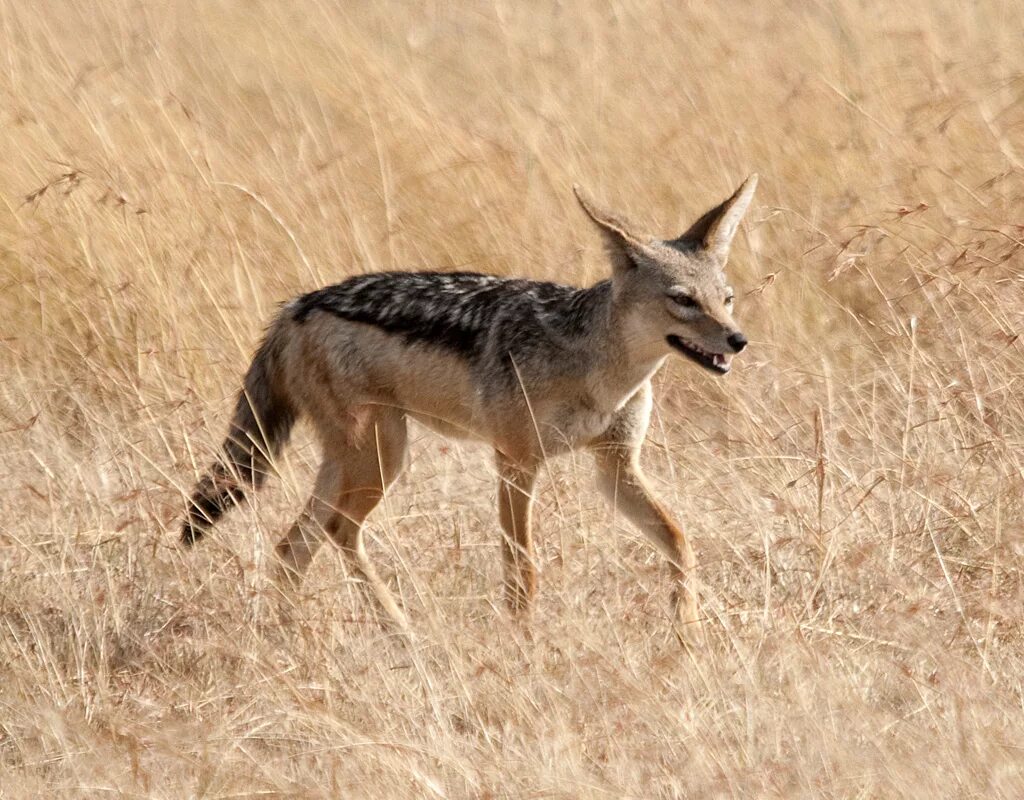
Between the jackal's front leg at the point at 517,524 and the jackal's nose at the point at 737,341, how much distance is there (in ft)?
2.52

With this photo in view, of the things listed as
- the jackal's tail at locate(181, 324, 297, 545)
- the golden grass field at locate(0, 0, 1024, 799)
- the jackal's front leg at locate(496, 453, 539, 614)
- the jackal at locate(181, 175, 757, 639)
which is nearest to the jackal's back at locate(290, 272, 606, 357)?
the jackal at locate(181, 175, 757, 639)

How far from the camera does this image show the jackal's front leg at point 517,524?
15.4 feet

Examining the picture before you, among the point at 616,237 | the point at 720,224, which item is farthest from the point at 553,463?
the point at 720,224

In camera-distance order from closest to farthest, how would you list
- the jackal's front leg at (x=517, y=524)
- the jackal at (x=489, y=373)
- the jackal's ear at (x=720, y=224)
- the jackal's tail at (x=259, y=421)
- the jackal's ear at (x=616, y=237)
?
1. the jackal's front leg at (x=517, y=524)
2. the jackal at (x=489, y=373)
3. the jackal's ear at (x=616, y=237)
4. the jackal's ear at (x=720, y=224)
5. the jackal's tail at (x=259, y=421)

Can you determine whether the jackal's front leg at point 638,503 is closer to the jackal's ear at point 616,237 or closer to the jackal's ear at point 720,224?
the jackal's ear at point 616,237

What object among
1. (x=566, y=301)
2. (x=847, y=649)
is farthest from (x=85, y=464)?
(x=847, y=649)

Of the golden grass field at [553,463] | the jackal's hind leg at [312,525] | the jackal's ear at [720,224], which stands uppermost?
the jackal's ear at [720,224]

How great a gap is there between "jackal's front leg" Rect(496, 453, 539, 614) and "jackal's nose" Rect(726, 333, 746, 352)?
0.77 meters

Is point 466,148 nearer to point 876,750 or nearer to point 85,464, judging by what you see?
point 85,464

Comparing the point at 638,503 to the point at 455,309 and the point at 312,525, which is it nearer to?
the point at 455,309

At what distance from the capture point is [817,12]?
9547mm

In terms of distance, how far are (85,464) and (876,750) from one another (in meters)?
3.52

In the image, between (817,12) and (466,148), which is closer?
(466,148)

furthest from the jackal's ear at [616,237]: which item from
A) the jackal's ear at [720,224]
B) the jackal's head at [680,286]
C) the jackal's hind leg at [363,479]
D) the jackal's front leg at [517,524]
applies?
the jackal's hind leg at [363,479]
